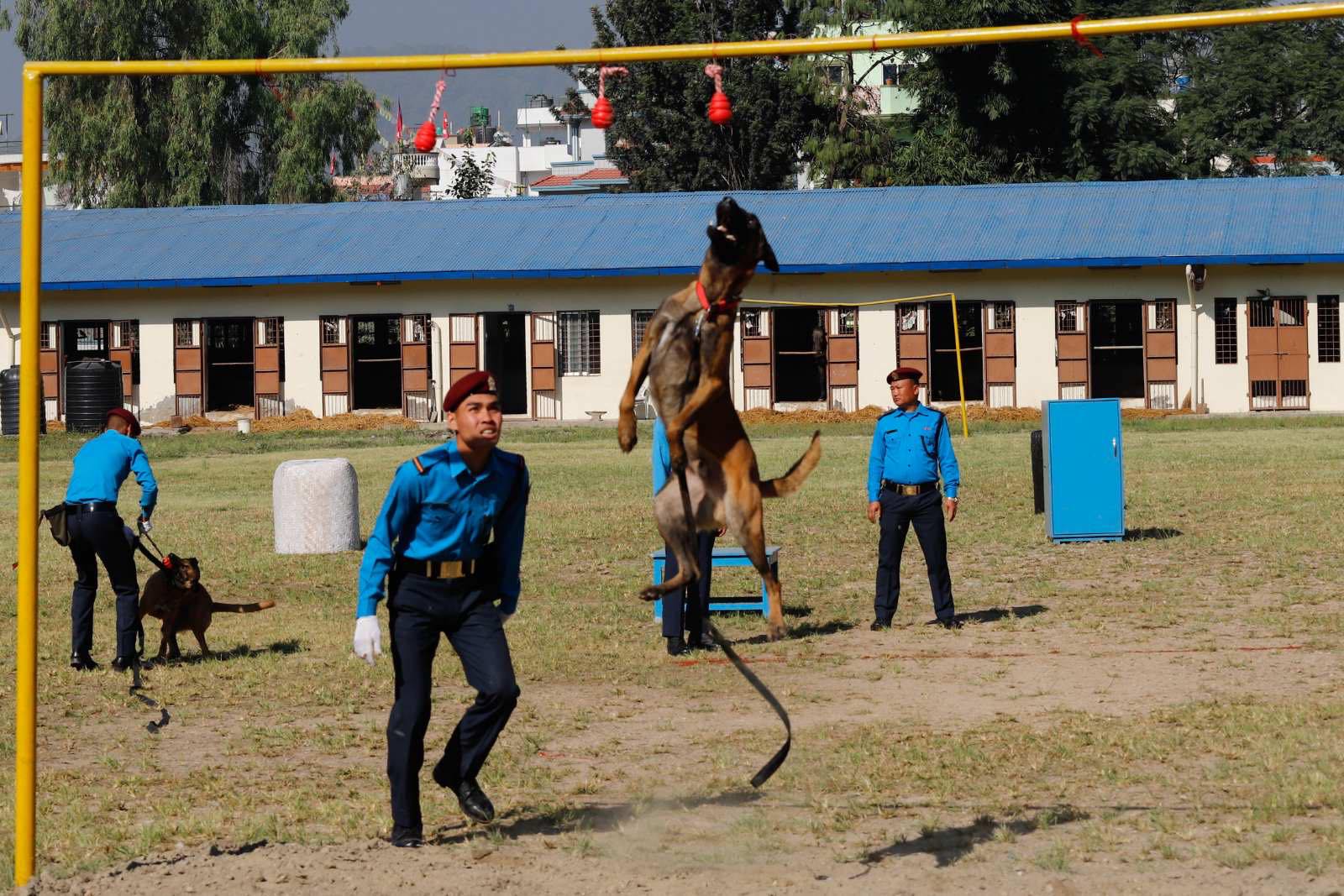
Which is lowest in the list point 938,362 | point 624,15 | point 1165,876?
point 1165,876

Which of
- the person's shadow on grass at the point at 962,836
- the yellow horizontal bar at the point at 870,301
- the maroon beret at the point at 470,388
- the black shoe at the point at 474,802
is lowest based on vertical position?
the person's shadow on grass at the point at 962,836

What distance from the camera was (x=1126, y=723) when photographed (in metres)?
10.3

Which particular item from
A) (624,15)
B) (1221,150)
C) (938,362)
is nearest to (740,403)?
(938,362)

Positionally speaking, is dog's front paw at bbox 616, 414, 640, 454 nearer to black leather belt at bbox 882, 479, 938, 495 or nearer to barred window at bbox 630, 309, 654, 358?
black leather belt at bbox 882, 479, 938, 495

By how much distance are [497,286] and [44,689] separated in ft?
99.9

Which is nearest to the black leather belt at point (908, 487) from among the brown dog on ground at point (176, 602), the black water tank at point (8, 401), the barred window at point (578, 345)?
the brown dog on ground at point (176, 602)

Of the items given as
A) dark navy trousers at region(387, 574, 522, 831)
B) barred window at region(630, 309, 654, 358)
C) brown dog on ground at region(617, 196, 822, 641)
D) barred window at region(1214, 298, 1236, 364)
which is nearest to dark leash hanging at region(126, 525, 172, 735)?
dark navy trousers at region(387, 574, 522, 831)

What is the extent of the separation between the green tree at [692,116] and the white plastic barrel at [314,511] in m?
34.7

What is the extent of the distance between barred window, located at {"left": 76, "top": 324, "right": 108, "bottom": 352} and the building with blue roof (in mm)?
82

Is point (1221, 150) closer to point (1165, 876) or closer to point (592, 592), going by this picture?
point (592, 592)

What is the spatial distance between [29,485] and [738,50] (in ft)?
11.3

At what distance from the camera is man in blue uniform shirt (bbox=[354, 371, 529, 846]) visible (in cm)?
763

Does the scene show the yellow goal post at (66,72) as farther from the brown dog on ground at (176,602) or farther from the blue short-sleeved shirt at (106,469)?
the brown dog on ground at (176,602)

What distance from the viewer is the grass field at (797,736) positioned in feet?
25.2
